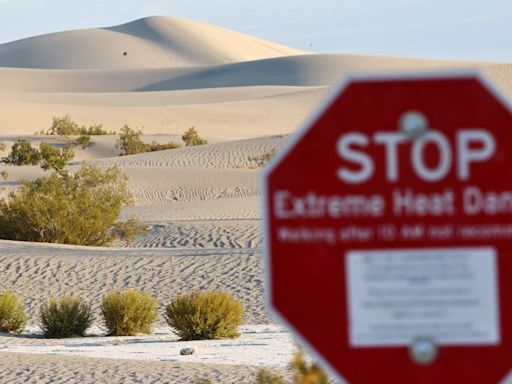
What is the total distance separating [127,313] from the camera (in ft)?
53.7

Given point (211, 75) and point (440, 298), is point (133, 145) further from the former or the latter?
point (211, 75)

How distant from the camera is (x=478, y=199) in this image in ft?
9.28

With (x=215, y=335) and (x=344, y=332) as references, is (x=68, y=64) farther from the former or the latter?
(x=344, y=332)

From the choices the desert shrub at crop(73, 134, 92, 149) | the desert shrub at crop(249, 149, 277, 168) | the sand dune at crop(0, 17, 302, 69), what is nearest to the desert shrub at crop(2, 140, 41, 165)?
the desert shrub at crop(73, 134, 92, 149)

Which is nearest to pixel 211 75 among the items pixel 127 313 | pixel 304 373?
pixel 127 313

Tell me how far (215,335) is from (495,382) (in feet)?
43.4

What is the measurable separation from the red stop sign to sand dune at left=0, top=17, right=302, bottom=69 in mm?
165876

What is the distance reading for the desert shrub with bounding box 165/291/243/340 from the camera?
15.8 metres

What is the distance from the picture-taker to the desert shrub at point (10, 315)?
1631 cm

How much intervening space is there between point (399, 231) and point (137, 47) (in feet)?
581

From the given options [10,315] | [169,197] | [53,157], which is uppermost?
[53,157]

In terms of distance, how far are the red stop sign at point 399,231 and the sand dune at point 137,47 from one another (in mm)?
165876

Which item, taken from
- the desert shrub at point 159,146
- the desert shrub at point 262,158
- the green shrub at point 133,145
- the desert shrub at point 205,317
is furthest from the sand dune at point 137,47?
the desert shrub at point 205,317

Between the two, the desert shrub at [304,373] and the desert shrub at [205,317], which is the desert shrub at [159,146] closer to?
the desert shrub at [205,317]
